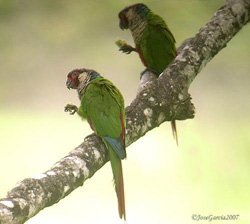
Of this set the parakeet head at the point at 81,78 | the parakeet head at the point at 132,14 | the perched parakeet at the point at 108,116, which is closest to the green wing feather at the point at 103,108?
the perched parakeet at the point at 108,116

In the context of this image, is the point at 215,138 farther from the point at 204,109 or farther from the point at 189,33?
the point at 189,33

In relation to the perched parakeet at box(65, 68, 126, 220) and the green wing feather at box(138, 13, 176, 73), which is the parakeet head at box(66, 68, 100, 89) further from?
the green wing feather at box(138, 13, 176, 73)

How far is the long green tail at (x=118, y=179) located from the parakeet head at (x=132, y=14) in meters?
1.24

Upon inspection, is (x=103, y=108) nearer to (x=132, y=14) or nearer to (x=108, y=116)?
(x=108, y=116)

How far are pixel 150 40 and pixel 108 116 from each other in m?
0.86

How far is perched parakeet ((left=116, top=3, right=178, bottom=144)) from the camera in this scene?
2277mm

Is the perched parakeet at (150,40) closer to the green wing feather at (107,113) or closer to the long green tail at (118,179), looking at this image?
the green wing feather at (107,113)

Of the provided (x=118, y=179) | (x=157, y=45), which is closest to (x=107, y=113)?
(x=118, y=179)

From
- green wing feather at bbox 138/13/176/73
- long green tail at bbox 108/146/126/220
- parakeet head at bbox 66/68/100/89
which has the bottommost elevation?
long green tail at bbox 108/146/126/220

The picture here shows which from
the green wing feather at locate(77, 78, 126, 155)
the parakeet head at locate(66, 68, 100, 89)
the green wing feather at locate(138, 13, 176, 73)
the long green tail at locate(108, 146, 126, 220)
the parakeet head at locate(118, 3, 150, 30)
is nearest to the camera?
the long green tail at locate(108, 146, 126, 220)

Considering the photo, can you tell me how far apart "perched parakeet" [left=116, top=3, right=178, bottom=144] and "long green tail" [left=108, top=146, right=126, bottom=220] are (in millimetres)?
899

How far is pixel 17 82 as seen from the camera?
3.70 metres

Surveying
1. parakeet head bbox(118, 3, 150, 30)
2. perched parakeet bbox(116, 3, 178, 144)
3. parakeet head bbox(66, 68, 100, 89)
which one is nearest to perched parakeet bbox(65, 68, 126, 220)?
parakeet head bbox(66, 68, 100, 89)

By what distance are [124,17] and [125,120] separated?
121cm
